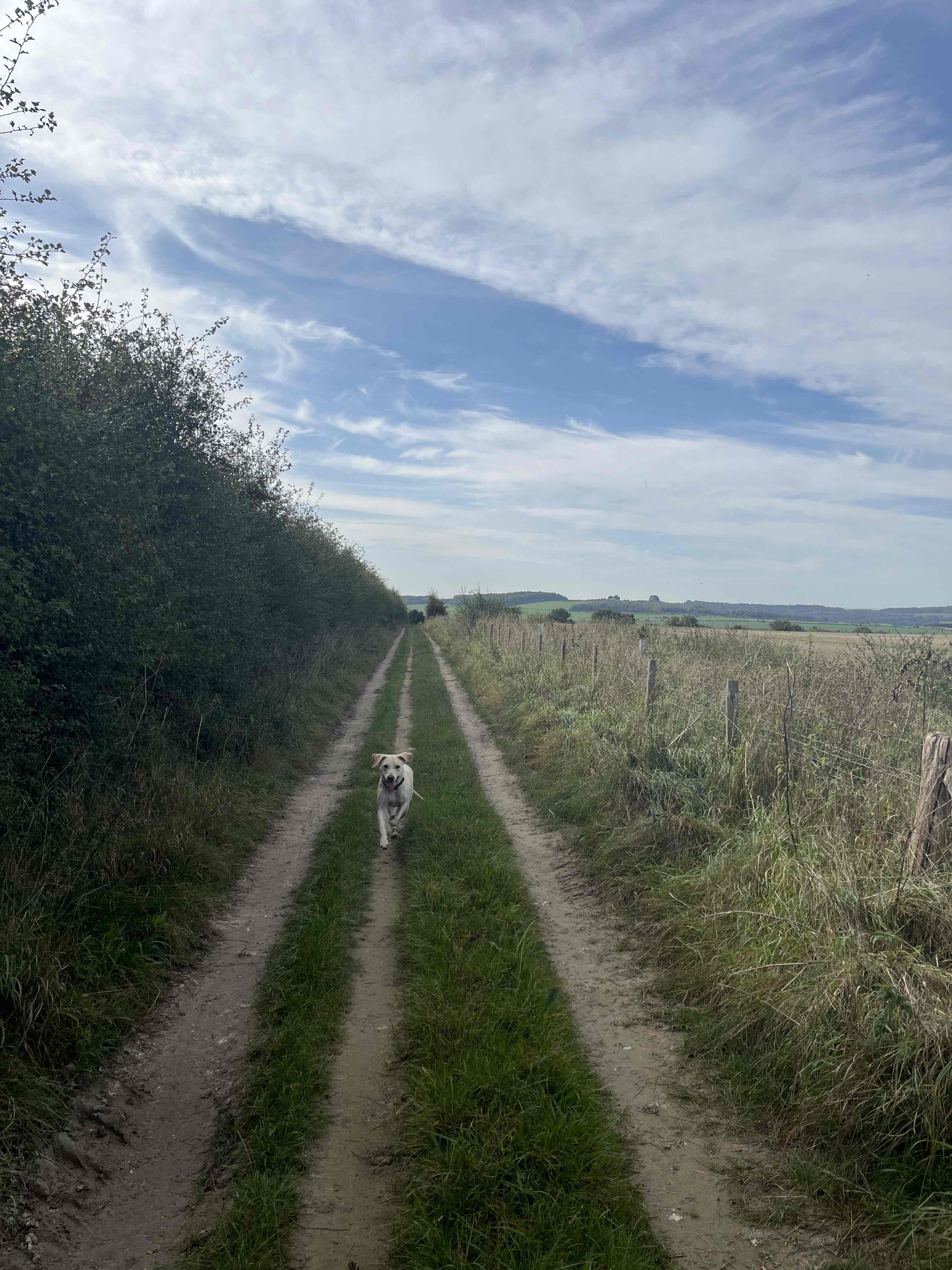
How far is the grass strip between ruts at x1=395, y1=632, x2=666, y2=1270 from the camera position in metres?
2.95

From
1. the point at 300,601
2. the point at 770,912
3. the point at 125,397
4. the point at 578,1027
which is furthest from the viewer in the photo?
the point at 300,601

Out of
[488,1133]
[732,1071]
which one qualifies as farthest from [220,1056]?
[732,1071]

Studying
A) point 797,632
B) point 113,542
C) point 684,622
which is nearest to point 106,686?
point 113,542

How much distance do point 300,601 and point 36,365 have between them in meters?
10.4

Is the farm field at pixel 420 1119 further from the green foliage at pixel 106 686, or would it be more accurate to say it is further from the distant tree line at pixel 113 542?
the distant tree line at pixel 113 542

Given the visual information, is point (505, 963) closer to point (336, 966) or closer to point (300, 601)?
point (336, 966)

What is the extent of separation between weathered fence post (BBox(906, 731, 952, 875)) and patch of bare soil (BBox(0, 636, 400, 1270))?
14.0 feet

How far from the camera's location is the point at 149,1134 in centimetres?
370

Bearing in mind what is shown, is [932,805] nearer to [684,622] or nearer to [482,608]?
[684,622]

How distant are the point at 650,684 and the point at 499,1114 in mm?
7601

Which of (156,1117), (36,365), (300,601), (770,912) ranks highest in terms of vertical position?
(36,365)

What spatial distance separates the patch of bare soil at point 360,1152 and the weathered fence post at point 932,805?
11.1 feet

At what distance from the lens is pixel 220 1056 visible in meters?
4.29

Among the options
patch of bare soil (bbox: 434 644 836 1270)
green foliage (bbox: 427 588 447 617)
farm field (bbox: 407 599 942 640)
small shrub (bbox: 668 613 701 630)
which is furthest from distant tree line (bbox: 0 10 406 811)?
green foliage (bbox: 427 588 447 617)
